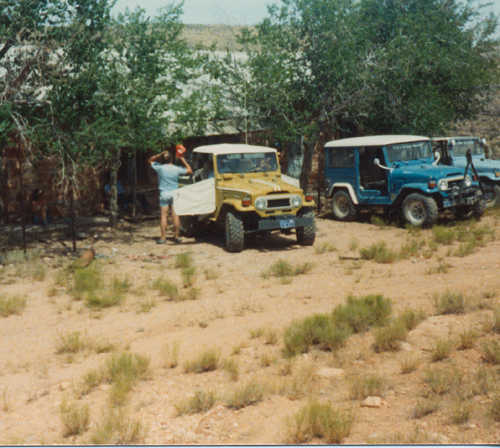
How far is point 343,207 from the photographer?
1492 centimetres

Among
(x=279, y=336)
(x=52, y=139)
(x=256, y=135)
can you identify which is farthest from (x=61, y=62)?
(x=256, y=135)

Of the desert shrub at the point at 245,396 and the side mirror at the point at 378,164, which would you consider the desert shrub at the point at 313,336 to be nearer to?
the desert shrub at the point at 245,396

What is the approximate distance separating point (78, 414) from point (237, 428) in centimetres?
115

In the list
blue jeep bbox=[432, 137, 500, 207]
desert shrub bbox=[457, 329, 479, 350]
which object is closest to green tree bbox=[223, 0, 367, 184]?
blue jeep bbox=[432, 137, 500, 207]

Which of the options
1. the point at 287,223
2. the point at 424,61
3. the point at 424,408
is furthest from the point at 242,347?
the point at 424,61

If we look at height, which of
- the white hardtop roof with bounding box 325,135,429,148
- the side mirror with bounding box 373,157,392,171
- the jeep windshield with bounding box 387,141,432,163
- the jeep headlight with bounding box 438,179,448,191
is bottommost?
the jeep headlight with bounding box 438,179,448,191

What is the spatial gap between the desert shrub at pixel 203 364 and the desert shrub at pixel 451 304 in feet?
8.56

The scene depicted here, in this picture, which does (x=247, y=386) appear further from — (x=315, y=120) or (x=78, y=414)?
(x=315, y=120)

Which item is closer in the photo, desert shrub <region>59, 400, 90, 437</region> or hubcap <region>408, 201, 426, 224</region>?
desert shrub <region>59, 400, 90, 437</region>

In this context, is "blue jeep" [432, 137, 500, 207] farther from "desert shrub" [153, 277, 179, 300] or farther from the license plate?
"desert shrub" [153, 277, 179, 300]

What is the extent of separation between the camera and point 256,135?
58.5 ft

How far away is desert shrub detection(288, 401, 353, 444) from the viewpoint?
392 cm

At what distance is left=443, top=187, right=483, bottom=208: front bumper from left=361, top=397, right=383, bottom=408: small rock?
8.90 metres

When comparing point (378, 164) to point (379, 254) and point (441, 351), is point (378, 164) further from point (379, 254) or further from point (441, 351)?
point (441, 351)
